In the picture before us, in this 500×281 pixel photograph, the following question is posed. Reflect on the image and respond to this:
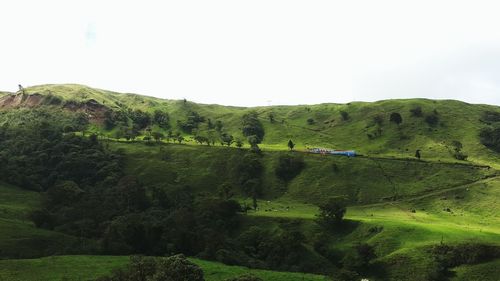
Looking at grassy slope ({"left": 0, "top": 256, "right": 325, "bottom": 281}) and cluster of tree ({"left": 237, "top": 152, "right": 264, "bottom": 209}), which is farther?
cluster of tree ({"left": 237, "top": 152, "right": 264, "bottom": 209})

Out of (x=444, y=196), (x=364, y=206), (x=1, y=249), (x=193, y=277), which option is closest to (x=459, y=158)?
(x=444, y=196)

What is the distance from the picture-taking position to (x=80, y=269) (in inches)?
3760

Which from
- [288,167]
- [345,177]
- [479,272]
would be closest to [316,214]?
[345,177]

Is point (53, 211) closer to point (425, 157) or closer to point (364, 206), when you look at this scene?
point (364, 206)

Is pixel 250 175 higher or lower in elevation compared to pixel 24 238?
higher

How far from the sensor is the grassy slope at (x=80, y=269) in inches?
3519

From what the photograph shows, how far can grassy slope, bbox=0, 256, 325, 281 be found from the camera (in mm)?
89375

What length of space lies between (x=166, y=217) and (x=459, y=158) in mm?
118837

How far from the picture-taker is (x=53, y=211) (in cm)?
15500

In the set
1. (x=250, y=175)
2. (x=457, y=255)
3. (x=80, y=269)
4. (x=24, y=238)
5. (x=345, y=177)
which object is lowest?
(x=80, y=269)

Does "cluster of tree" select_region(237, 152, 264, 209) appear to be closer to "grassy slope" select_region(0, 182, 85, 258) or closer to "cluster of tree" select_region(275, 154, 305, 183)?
"cluster of tree" select_region(275, 154, 305, 183)

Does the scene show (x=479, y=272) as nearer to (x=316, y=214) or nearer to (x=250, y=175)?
(x=316, y=214)

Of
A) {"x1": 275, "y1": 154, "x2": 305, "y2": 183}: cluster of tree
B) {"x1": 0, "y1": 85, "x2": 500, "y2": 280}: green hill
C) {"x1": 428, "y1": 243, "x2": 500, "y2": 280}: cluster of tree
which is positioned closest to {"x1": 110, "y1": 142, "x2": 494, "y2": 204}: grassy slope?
{"x1": 0, "y1": 85, "x2": 500, "y2": 280}: green hill

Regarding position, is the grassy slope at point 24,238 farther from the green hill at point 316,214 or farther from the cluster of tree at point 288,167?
the cluster of tree at point 288,167
